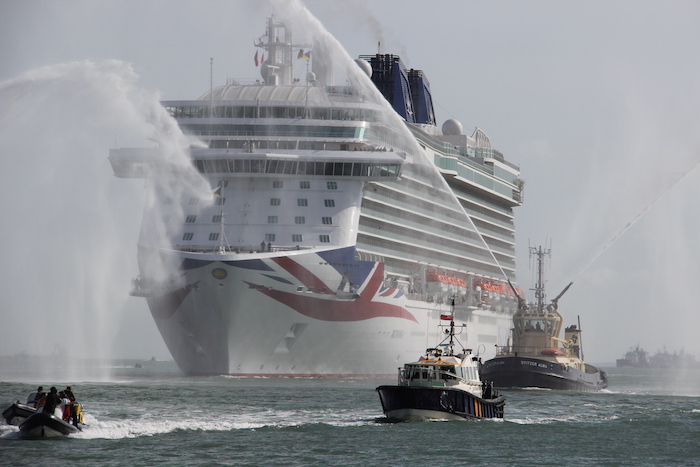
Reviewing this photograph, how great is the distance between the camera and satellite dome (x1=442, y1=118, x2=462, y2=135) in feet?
319

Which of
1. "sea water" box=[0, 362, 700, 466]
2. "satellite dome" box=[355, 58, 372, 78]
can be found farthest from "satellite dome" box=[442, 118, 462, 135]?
"sea water" box=[0, 362, 700, 466]

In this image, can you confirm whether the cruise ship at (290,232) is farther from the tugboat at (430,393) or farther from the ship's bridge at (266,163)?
the tugboat at (430,393)

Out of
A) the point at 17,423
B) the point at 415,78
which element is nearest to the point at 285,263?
the point at 17,423

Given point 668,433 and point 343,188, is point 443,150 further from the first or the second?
point 668,433

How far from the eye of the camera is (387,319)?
6462 cm

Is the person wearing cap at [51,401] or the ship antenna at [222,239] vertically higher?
the ship antenna at [222,239]

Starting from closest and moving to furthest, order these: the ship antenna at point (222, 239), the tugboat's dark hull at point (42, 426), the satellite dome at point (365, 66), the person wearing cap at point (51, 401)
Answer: the person wearing cap at point (51, 401)
the tugboat's dark hull at point (42, 426)
the ship antenna at point (222, 239)
the satellite dome at point (365, 66)

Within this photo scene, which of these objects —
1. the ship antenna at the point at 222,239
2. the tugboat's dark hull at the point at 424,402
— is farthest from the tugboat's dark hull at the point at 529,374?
the tugboat's dark hull at the point at 424,402

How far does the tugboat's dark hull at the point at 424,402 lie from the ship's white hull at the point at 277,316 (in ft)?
60.0

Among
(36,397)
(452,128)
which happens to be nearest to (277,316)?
(36,397)

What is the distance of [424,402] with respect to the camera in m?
38.9

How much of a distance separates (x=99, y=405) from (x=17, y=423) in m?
9.87

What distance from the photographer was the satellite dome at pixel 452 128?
9725cm

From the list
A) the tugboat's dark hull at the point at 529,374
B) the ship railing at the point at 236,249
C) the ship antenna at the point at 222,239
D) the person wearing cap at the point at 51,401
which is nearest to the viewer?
the person wearing cap at the point at 51,401
